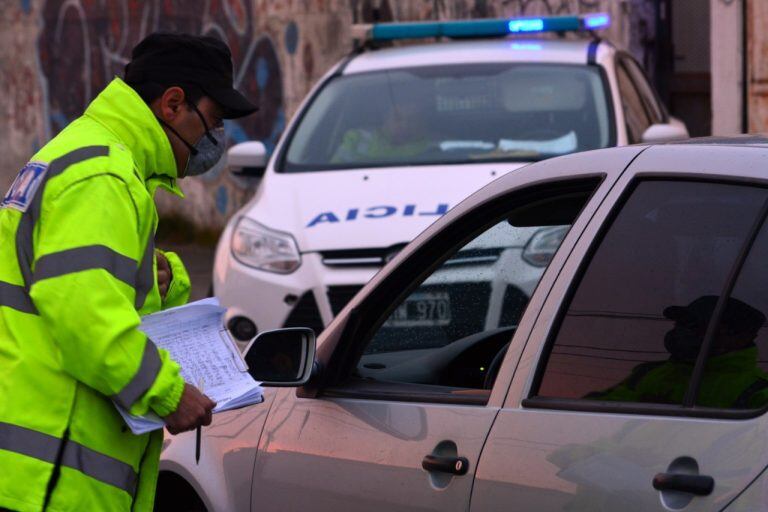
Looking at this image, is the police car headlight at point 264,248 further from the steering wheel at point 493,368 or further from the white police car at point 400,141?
the steering wheel at point 493,368

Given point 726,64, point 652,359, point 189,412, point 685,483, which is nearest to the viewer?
point 685,483

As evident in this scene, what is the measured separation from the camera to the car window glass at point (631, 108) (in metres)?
7.55

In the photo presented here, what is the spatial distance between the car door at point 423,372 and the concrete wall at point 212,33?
9.44 meters

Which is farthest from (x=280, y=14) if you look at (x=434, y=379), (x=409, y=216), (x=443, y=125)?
(x=434, y=379)

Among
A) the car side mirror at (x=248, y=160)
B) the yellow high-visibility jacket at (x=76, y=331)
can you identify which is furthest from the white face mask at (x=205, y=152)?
the car side mirror at (x=248, y=160)

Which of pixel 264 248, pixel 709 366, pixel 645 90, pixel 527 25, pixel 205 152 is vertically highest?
pixel 205 152

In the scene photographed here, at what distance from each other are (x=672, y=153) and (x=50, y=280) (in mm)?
1223

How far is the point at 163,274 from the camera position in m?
3.54

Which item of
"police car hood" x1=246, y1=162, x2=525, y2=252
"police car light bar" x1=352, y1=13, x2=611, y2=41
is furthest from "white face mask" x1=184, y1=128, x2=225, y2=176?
"police car light bar" x1=352, y1=13, x2=611, y2=41

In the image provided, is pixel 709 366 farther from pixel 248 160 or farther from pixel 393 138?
pixel 248 160

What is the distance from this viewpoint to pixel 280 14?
13.7 meters

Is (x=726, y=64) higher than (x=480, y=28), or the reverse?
(x=480, y=28)

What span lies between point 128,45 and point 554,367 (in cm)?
1224

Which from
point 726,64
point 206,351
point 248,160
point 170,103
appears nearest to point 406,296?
point 206,351
